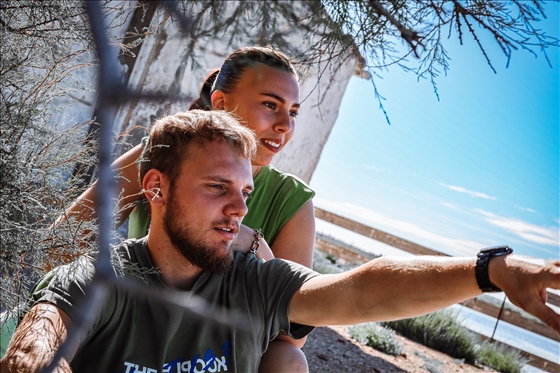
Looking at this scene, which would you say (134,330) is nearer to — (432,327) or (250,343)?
(250,343)

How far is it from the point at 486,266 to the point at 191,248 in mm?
892

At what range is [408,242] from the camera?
30.3 feet

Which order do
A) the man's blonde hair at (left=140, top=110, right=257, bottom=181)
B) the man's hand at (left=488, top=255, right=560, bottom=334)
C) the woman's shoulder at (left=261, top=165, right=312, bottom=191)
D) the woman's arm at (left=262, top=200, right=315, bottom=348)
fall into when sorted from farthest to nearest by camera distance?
the woman's shoulder at (left=261, top=165, right=312, bottom=191)
the woman's arm at (left=262, top=200, right=315, bottom=348)
the man's blonde hair at (left=140, top=110, right=257, bottom=181)
the man's hand at (left=488, top=255, right=560, bottom=334)

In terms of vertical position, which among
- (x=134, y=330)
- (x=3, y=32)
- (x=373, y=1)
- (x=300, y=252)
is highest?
(x=373, y=1)

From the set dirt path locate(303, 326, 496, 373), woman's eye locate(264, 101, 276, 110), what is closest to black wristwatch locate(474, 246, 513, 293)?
woman's eye locate(264, 101, 276, 110)

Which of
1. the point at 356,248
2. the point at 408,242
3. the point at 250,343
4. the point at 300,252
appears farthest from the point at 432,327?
the point at 250,343

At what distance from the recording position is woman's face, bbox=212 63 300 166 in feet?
7.25

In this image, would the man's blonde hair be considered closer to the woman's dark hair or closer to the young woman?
the young woman

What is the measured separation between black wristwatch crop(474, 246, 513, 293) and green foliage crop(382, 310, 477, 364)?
6288 millimetres

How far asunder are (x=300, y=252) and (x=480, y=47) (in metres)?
0.95

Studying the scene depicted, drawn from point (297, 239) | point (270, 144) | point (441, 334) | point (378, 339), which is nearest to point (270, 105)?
point (270, 144)

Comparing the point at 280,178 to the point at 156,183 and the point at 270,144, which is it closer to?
the point at 270,144

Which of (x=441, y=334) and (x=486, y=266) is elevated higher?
(x=486, y=266)

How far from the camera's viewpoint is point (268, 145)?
87.2 inches
